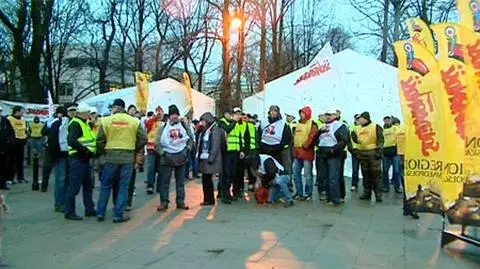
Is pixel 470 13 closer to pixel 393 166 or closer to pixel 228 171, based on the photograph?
pixel 228 171

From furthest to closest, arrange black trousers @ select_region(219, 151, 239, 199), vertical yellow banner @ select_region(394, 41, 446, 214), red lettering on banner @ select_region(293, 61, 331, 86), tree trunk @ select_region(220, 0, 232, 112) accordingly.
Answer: tree trunk @ select_region(220, 0, 232, 112)
red lettering on banner @ select_region(293, 61, 331, 86)
black trousers @ select_region(219, 151, 239, 199)
vertical yellow banner @ select_region(394, 41, 446, 214)

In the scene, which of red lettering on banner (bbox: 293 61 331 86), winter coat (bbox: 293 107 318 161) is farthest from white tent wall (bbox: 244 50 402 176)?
winter coat (bbox: 293 107 318 161)

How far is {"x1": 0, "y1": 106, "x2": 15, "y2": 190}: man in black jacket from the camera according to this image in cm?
1289

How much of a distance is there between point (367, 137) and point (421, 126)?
390cm

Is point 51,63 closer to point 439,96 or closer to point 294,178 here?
point 294,178

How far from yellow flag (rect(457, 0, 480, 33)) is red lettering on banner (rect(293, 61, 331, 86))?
35.5ft

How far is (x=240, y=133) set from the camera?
37.0 ft

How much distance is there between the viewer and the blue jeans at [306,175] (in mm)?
11547

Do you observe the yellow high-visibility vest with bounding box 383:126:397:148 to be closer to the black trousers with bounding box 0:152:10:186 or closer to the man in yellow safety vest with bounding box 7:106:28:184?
the black trousers with bounding box 0:152:10:186

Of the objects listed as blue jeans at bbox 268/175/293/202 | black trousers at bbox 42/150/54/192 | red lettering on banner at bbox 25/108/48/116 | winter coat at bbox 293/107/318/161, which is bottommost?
blue jeans at bbox 268/175/293/202

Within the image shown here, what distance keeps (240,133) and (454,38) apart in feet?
17.4

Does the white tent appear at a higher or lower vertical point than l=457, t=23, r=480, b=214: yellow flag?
higher

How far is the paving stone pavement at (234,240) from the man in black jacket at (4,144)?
2.61m

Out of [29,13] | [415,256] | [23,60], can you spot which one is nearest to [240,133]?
[415,256]
